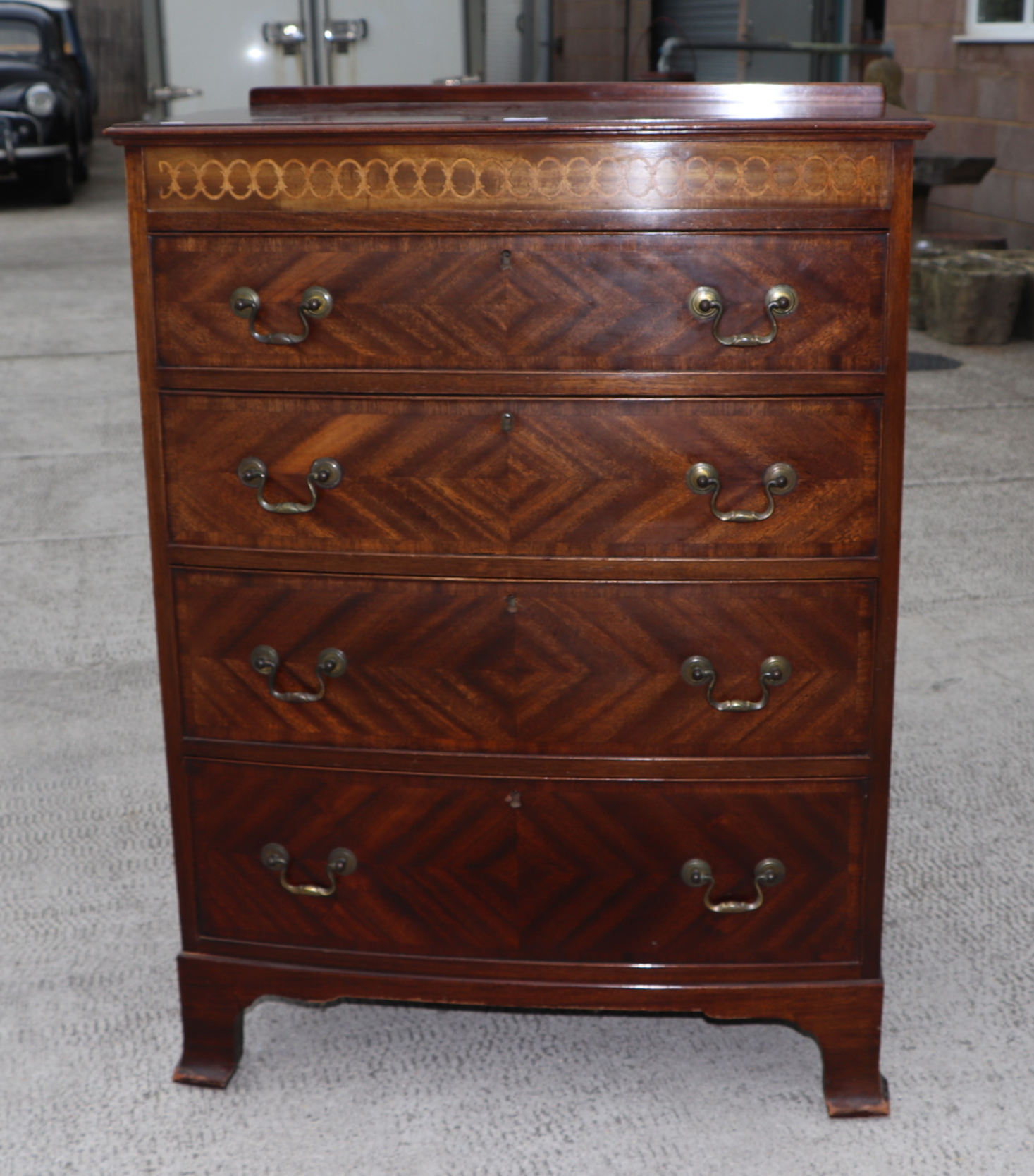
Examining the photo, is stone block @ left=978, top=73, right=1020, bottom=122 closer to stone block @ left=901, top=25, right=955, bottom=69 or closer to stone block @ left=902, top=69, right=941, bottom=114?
stone block @ left=901, top=25, right=955, bottom=69

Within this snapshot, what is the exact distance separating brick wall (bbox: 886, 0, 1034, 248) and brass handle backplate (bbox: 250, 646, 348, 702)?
6.58m

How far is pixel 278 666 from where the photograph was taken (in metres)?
1.57

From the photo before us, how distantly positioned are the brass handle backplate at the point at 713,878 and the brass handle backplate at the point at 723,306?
566 mm

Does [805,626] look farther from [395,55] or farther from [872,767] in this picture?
[395,55]

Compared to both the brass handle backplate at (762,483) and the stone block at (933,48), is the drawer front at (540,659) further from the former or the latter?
the stone block at (933,48)

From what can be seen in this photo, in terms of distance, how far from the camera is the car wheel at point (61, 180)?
34.1ft

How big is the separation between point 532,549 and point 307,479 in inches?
9.8

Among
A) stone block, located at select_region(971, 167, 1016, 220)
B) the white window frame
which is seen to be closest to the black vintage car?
the white window frame

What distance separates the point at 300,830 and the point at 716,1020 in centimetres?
52

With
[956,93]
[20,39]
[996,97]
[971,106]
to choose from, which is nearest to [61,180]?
[20,39]

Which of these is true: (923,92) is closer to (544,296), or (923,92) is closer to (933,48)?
(933,48)

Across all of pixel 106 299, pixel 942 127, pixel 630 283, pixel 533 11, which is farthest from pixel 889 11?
pixel 630 283

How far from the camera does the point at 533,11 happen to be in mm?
10164

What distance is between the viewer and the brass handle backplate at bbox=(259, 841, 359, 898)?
1614 mm
